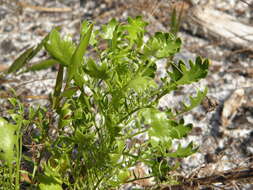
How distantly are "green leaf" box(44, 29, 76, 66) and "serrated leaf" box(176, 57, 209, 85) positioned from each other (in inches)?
9.9

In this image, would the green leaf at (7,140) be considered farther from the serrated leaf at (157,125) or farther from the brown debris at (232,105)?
the brown debris at (232,105)

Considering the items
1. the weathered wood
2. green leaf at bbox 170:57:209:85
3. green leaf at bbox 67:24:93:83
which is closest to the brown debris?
the weathered wood

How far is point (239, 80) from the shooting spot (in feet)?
5.67

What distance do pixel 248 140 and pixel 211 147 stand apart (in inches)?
5.6

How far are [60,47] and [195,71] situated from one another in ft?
0.99

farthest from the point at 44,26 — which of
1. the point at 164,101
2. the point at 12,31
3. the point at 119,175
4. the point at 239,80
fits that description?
the point at 119,175

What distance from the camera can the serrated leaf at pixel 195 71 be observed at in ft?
2.88

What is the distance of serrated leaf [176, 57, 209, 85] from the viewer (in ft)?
2.88

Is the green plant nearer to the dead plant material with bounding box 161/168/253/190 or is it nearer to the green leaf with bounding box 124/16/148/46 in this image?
the green leaf with bounding box 124/16/148/46

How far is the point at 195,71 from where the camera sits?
88 centimetres

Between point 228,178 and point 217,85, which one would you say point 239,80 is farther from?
point 228,178

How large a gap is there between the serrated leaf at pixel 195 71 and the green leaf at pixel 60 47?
0.82 feet

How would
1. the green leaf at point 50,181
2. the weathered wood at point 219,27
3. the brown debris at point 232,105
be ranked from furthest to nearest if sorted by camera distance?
the weathered wood at point 219,27 < the brown debris at point 232,105 < the green leaf at point 50,181

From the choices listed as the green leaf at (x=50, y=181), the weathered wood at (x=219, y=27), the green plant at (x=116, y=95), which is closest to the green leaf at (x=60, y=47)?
the green plant at (x=116, y=95)
